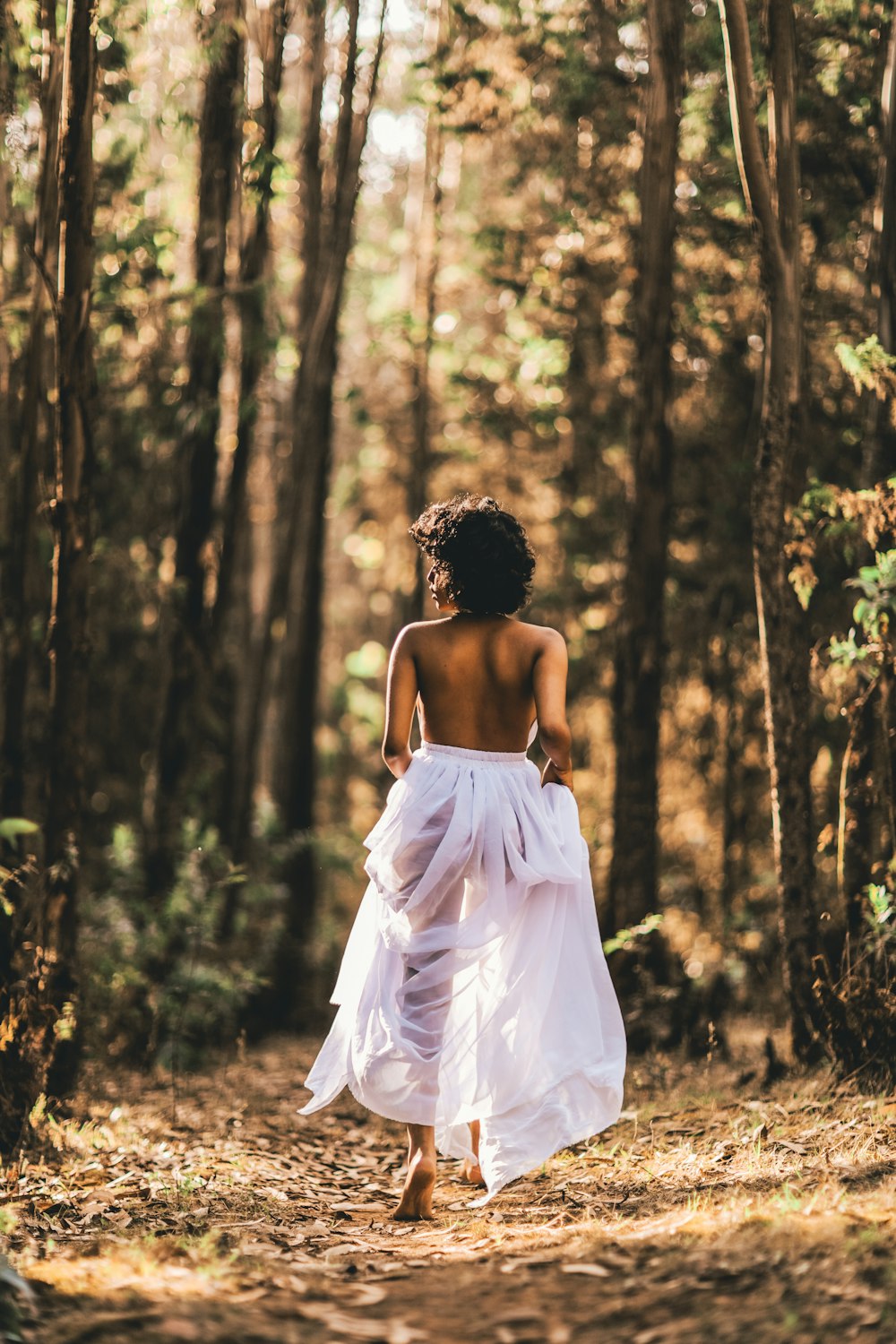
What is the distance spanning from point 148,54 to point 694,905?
10.0 meters

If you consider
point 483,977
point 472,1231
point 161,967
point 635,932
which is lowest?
point 161,967

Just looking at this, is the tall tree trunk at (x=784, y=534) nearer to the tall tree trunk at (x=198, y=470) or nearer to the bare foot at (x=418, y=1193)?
the bare foot at (x=418, y=1193)

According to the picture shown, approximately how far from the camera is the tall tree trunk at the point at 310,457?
35.2 ft

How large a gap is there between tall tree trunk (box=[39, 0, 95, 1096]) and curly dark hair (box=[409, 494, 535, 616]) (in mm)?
Answer: 2289

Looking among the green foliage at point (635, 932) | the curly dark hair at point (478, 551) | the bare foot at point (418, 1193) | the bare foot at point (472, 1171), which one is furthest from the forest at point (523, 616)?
the curly dark hair at point (478, 551)

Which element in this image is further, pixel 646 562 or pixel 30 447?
pixel 646 562

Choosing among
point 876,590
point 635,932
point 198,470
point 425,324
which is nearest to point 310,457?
point 198,470

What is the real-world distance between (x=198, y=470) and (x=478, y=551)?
19.2 feet

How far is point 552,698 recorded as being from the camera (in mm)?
4891

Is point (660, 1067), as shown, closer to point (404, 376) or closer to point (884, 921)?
point (884, 921)

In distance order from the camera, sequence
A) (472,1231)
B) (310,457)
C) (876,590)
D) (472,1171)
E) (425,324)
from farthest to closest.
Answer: (425,324)
(310,457)
(876,590)
(472,1171)
(472,1231)

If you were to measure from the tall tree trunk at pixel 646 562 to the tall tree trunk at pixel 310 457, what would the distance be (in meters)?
3.06

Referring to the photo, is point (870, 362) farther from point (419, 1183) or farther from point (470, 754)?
point (419, 1183)

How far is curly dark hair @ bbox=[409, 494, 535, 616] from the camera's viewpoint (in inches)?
193
